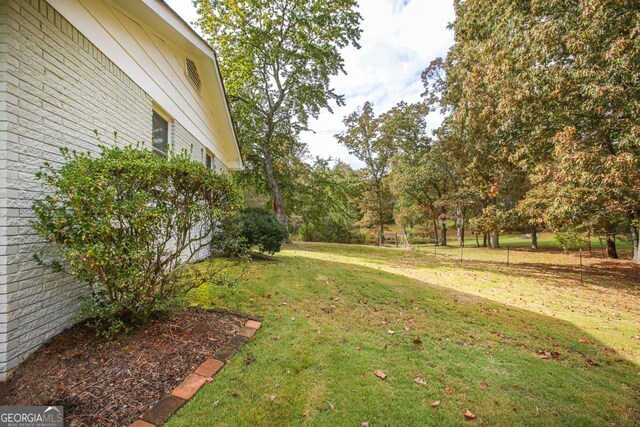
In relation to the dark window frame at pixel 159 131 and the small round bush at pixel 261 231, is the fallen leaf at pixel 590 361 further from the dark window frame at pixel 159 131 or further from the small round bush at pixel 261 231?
the dark window frame at pixel 159 131

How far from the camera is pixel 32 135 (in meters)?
2.70

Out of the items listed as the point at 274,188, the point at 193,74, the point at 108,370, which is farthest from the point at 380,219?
the point at 108,370

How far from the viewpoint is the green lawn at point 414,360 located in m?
2.51

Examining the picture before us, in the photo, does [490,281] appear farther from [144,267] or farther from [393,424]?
[144,267]

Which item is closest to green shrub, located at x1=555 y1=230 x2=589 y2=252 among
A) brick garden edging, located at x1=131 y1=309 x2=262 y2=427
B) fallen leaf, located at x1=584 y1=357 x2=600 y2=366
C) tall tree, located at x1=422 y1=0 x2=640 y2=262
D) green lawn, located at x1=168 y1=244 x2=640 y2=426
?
tall tree, located at x1=422 y1=0 x2=640 y2=262

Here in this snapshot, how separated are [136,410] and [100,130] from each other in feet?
11.4

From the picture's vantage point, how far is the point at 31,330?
2.67m

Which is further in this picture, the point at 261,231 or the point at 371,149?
the point at 371,149

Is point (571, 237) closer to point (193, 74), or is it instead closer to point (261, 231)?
point (261, 231)

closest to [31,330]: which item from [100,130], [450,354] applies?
[100,130]

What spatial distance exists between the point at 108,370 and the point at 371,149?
2446 cm

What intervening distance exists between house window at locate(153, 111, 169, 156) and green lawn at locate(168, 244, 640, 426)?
323 centimetres

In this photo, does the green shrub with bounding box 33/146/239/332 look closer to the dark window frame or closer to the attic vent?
the dark window frame

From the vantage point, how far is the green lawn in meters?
2.51
